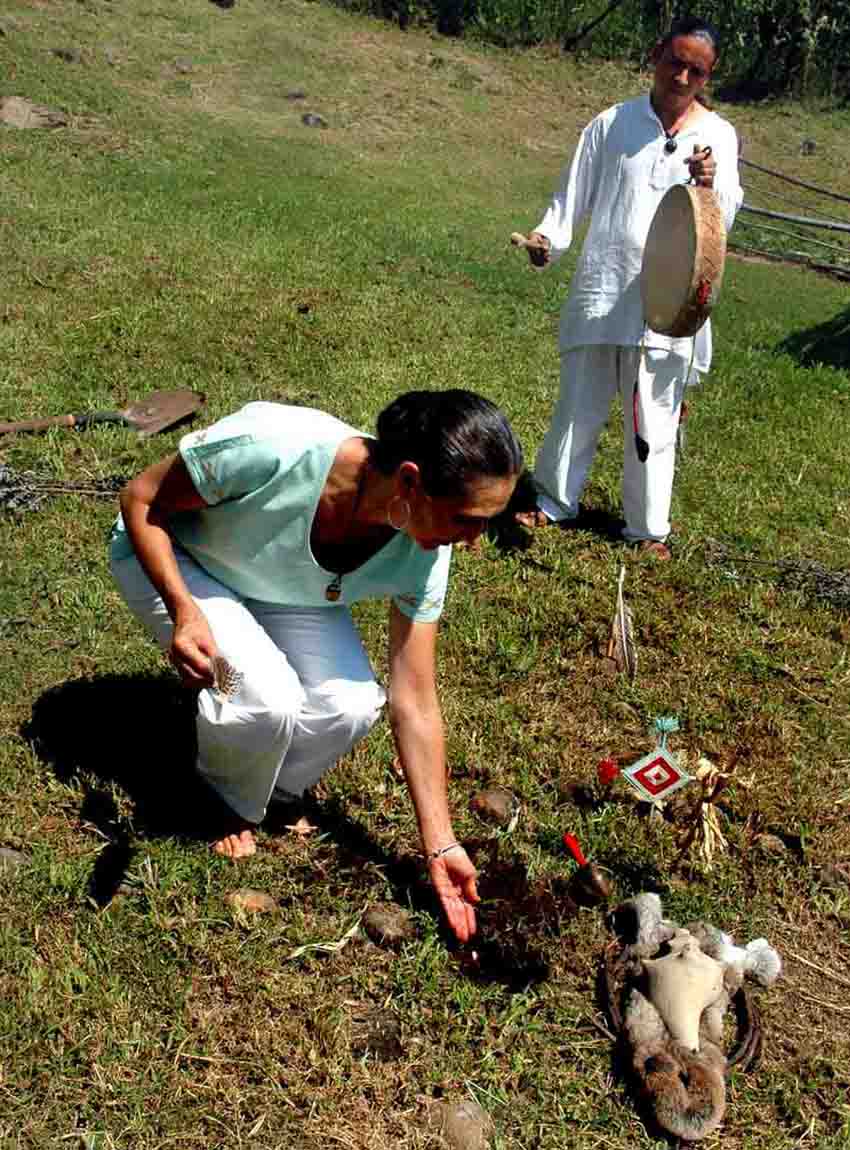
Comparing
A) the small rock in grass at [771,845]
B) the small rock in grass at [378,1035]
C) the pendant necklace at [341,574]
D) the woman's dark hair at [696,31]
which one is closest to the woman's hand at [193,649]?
the pendant necklace at [341,574]

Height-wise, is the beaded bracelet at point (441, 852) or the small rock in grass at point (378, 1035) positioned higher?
the beaded bracelet at point (441, 852)

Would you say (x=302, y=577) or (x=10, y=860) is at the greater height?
(x=302, y=577)

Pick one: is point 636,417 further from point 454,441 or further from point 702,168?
point 454,441

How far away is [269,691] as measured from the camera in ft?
9.11

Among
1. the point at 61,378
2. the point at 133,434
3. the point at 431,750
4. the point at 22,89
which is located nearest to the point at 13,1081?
the point at 431,750

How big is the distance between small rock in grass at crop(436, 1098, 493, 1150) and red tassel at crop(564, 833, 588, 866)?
2.70 ft

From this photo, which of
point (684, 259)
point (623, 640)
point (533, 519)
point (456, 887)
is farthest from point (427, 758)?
point (533, 519)

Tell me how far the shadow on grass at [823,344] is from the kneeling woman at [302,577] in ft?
20.8

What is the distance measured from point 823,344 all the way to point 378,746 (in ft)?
22.1

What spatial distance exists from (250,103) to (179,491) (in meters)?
14.3

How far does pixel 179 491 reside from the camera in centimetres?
273

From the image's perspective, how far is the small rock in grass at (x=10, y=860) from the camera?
291 cm

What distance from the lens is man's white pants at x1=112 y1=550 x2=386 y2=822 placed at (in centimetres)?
279

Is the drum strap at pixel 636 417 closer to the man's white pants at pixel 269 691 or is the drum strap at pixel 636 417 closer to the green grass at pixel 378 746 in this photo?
the green grass at pixel 378 746
